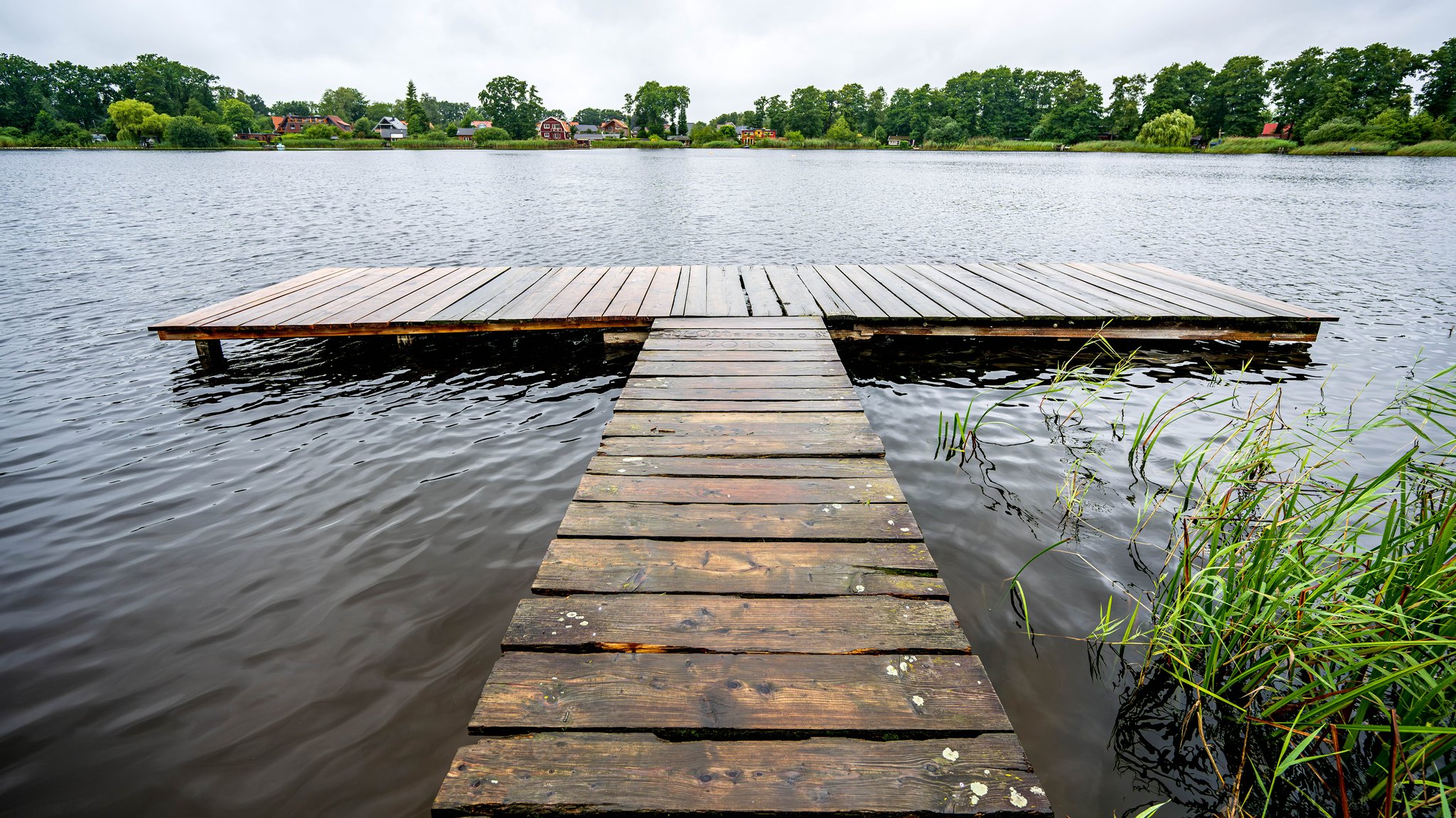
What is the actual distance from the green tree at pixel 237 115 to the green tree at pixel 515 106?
3699cm

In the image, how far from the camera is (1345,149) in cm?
5431

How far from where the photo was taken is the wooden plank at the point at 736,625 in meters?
2.02

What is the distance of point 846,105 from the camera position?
112 metres

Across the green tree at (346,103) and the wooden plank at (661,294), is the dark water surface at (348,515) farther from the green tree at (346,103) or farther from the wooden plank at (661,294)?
the green tree at (346,103)

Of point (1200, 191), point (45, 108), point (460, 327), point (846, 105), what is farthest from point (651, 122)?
point (460, 327)

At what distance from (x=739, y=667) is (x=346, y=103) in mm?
153954

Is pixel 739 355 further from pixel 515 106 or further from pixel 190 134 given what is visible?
pixel 515 106

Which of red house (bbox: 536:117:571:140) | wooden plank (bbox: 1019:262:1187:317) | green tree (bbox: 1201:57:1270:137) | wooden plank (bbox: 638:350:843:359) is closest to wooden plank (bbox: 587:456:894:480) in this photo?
wooden plank (bbox: 638:350:843:359)

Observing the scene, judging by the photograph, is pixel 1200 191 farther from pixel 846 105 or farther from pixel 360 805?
pixel 846 105

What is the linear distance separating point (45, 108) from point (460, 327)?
12069cm

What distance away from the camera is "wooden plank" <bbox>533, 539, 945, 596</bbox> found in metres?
2.31

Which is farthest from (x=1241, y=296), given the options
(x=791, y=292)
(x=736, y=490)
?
(x=736, y=490)

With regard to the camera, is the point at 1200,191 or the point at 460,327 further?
the point at 1200,191

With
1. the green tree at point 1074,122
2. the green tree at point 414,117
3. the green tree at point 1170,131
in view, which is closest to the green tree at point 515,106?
the green tree at point 414,117
